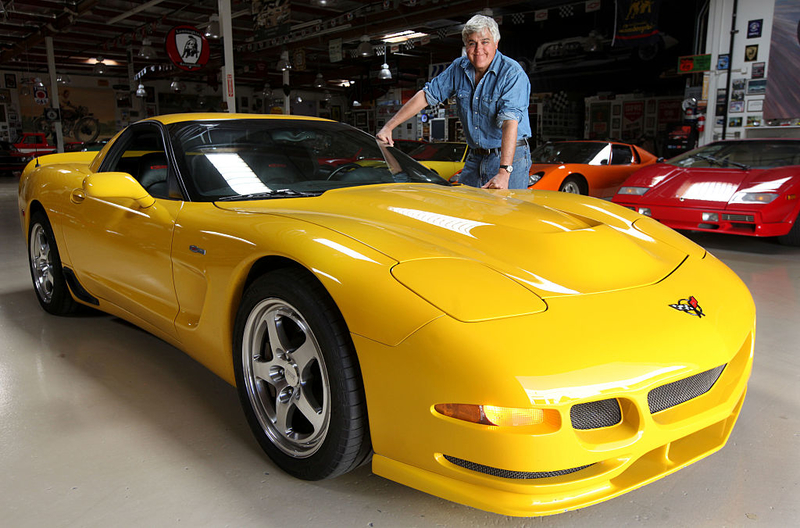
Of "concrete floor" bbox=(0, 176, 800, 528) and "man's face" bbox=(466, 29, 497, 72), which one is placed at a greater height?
"man's face" bbox=(466, 29, 497, 72)

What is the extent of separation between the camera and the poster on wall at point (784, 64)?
342 inches

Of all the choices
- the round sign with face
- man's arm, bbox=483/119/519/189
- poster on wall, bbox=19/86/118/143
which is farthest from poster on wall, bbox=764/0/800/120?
poster on wall, bbox=19/86/118/143

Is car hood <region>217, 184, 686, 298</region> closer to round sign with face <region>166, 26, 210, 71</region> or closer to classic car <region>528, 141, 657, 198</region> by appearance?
classic car <region>528, 141, 657, 198</region>

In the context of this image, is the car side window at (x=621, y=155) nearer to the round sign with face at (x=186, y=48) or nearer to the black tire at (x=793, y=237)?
the black tire at (x=793, y=237)

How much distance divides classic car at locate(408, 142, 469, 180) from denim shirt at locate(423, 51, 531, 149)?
4.96 meters

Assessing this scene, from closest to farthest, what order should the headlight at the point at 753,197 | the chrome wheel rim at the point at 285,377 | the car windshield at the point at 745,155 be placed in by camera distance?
the chrome wheel rim at the point at 285,377 < the headlight at the point at 753,197 < the car windshield at the point at 745,155

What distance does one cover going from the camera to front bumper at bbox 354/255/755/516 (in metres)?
1.19

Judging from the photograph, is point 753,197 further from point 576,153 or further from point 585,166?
point 576,153

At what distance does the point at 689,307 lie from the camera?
58.1 inches

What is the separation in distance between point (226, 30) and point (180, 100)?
2005 centimetres

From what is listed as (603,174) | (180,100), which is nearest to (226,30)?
(603,174)

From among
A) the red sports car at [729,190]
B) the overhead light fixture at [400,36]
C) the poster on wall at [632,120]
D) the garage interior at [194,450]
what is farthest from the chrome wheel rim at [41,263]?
the poster on wall at [632,120]

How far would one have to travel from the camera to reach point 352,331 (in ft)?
4.48

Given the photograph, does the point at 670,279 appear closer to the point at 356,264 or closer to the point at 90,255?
the point at 356,264
